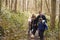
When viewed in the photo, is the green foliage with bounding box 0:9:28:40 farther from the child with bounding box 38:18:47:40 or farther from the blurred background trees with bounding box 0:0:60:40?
the child with bounding box 38:18:47:40

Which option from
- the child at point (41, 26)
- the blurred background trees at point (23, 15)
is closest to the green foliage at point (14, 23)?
the blurred background trees at point (23, 15)

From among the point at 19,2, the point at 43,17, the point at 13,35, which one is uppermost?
the point at 19,2

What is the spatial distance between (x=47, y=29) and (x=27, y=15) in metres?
0.48

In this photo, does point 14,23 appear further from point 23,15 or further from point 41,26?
point 41,26

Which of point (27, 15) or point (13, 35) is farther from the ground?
point (27, 15)

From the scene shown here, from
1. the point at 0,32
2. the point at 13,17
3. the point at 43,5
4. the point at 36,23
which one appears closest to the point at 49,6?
the point at 43,5

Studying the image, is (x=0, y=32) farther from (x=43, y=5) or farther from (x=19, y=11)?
(x=43, y=5)

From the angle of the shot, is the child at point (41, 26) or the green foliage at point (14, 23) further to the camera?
the child at point (41, 26)

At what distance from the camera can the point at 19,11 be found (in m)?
4.71

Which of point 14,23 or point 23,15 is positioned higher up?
point 23,15

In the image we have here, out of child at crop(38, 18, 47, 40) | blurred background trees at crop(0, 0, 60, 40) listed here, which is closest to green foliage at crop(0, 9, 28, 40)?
blurred background trees at crop(0, 0, 60, 40)

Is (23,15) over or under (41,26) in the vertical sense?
over

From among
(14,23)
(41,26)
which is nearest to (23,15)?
(14,23)

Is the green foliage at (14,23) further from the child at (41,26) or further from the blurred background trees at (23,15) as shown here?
the child at (41,26)
